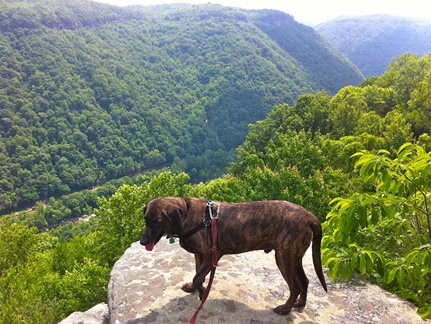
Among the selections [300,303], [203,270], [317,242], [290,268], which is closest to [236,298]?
[203,270]

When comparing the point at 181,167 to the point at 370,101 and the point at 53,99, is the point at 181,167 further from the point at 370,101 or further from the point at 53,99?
the point at 370,101

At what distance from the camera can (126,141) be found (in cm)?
15400

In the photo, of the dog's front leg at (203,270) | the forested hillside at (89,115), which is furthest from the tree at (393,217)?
the forested hillside at (89,115)

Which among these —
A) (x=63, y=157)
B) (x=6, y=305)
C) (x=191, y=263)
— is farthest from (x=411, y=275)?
(x=63, y=157)

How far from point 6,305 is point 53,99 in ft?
520

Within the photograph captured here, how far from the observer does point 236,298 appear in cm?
541

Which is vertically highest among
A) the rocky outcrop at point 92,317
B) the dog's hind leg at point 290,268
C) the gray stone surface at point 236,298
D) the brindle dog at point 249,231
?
the brindle dog at point 249,231

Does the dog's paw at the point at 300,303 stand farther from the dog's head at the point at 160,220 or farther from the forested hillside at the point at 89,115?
the forested hillside at the point at 89,115

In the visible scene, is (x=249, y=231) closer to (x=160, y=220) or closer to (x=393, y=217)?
(x=160, y=220)

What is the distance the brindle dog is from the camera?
4.61 meters

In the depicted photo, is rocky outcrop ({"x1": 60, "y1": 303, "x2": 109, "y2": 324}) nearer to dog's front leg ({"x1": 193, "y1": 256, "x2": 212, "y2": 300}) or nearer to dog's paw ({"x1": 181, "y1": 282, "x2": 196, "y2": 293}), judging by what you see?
dog's paw ({"x1": 181, "y1": 282, "x2": 196, "y2": 293})

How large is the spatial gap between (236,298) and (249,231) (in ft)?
4.68

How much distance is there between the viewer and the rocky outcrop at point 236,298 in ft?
16.5

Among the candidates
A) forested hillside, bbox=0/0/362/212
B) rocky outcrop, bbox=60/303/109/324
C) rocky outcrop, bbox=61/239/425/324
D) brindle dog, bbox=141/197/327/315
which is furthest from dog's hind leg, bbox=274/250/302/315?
forested hillside, bbox=0/0/362/212
